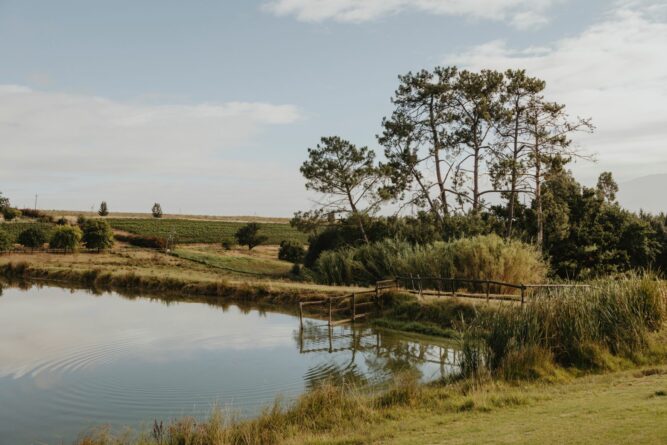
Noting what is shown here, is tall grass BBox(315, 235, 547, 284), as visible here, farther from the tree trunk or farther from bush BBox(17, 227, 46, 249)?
bush BBox(17, 227, 46, 249)

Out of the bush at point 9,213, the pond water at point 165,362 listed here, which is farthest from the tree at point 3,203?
the pond water at point 165,362

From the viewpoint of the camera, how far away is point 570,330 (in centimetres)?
1289

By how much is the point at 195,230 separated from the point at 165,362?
67.9 metres

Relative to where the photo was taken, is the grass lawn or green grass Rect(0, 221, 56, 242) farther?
green grass Rect(0, 221, 56, 242)

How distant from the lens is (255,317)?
24.8 metres

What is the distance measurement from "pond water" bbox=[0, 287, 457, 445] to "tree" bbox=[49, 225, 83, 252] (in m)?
28.7

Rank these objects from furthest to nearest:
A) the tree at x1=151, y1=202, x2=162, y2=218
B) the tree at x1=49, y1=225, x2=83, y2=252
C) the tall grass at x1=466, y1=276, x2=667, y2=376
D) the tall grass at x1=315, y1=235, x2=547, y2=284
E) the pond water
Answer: the tree at x1=151, y1=202, x2=162, y2=218
the tree at x1=49, y1=225, x2=83, y2=252
the tall grass at x1=315, y1=235, x2=547, y2=284
the tall grass at x1=466, y1=276, x2=667, y2=376
the pond water

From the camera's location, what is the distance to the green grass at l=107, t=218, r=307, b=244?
248 ft

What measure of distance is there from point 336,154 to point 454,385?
26680mm

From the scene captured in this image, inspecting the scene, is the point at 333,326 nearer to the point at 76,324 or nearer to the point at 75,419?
the point at 76,324

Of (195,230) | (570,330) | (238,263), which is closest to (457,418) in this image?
(570,330)

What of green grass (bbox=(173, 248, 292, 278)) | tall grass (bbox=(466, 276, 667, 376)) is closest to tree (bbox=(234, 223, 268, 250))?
green grass (bbox=(173, 248, 292, 278))

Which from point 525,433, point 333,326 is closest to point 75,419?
point 525,433

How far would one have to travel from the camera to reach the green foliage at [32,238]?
54469 mm
